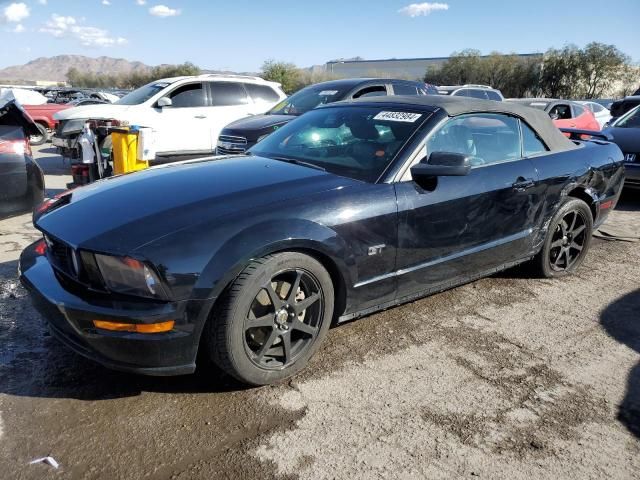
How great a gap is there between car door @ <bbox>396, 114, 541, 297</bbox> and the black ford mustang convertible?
0.04ft

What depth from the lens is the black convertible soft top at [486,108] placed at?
3566mm

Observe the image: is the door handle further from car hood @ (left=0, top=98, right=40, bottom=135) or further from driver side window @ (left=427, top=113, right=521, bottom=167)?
car hood @ (left=0, top=98, right=40, bottom=135)

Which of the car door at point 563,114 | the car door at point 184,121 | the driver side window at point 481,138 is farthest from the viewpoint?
the car door at point 563,114

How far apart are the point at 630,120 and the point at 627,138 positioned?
3.27ft

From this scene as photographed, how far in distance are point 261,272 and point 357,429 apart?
2.88 feet

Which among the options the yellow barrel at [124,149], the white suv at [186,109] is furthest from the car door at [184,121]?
the yellow barrel at [124,149]

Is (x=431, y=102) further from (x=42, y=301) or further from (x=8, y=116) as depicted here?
(x=8, y=116)

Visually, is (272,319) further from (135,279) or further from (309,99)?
(309,99)

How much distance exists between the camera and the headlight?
2303 mm

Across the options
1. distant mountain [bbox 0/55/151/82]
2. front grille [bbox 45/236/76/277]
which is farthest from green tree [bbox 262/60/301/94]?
distant mountain [bbox 0/55/151/82]

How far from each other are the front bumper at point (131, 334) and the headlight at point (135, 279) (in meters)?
0.05

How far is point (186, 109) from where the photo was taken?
943cm

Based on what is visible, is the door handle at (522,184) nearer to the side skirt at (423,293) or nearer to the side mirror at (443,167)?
the side skirt at (423,293)

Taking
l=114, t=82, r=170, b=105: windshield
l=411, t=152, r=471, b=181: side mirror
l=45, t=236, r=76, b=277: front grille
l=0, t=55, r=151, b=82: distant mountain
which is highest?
l=0, t=55, r=151, b=82: distant mountain
